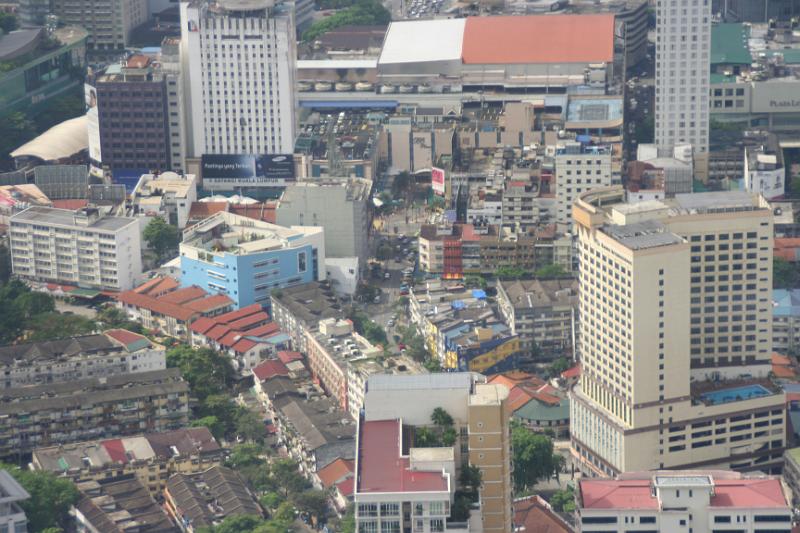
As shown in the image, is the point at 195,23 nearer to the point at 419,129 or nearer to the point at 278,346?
the point at 419,129

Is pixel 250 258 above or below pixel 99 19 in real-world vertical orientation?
below

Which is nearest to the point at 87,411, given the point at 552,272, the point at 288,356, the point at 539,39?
the point at 288,356

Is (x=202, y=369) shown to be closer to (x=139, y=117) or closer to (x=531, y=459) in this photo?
(x=531, y=459)

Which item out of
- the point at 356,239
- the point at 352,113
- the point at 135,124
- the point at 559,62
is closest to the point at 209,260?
the point at 356,239

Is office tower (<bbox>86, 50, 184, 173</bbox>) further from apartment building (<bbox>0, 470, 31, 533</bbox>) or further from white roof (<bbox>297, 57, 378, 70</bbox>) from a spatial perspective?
apartment building (<bbox>0, 470, 31, 533</bbox>)

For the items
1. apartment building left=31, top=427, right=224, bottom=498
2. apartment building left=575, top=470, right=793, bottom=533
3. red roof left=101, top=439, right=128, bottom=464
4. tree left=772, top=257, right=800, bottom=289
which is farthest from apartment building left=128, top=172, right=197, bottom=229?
apartment building left=575, top=470, right=793, bottom=533
